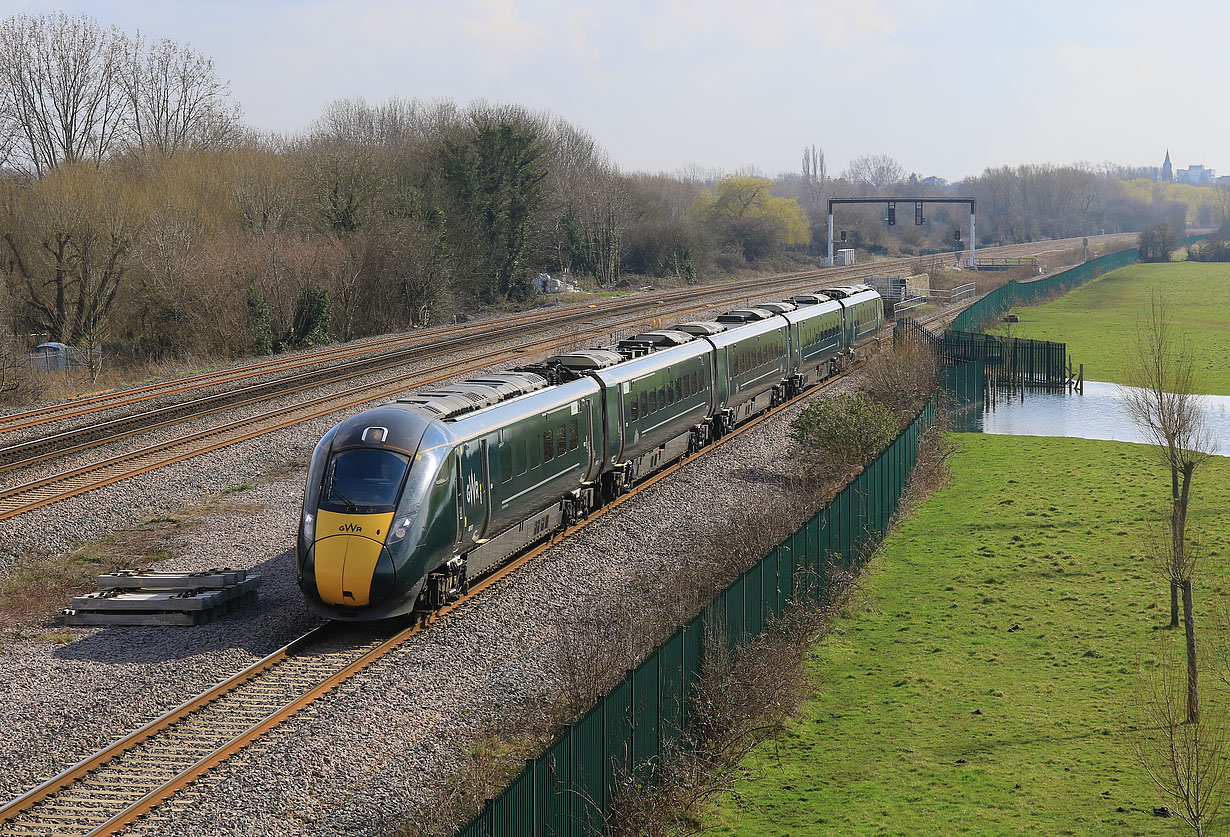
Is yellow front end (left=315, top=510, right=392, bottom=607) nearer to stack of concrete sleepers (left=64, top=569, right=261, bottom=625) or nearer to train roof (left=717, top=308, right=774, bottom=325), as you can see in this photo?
stack of concrete sleepers (left=64, top=569, right=261, bottom=625)

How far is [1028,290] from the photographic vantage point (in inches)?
3339

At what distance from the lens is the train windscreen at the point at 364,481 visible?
15.3 meters

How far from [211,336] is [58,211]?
736cm

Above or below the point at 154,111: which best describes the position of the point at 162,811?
below

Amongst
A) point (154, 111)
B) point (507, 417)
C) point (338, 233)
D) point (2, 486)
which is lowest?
point (2, 486)

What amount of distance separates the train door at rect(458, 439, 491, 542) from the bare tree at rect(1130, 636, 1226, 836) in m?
9.31

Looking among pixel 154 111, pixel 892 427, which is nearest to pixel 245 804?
pixel 892 427

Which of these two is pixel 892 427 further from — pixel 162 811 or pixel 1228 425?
pixel 162 811

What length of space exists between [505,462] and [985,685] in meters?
8.03

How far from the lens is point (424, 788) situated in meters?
11.4

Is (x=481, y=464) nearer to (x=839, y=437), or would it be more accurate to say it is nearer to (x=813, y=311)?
(x=839, y=437)

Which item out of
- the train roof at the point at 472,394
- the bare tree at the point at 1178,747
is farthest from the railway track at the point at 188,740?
the bare tree at the point at 1178,747

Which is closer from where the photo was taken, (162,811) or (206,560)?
(162,811)

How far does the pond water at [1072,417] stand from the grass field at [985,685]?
41.6 feet
